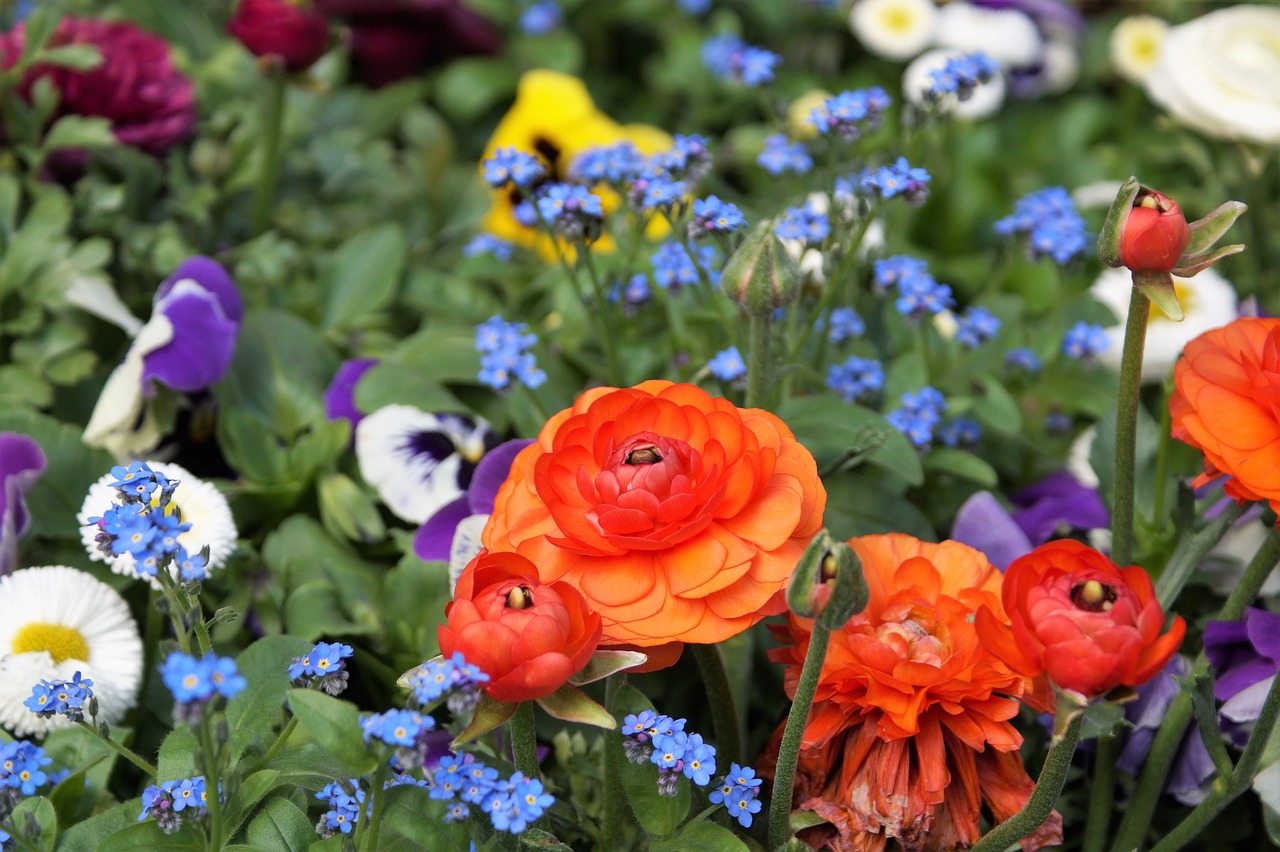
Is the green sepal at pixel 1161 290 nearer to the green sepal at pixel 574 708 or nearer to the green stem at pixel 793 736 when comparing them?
the green stem at pixel 793 736

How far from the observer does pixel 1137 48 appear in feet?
5.56

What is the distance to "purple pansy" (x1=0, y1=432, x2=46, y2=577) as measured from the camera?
84cm

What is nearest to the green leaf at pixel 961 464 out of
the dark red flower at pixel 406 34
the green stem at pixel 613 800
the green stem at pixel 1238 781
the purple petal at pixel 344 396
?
the green stem at pixel 1238 781

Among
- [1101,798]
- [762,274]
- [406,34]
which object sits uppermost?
[762,274]

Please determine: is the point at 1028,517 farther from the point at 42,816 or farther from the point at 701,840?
the point at 42,816

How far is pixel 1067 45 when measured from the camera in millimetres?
1772

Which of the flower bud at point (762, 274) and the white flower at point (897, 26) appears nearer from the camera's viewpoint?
the flower bud at point (762, 274)

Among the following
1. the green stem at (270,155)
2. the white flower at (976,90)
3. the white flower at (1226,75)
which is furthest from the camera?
the white flower at (976,90)

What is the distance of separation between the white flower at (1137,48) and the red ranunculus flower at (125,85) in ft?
4.10

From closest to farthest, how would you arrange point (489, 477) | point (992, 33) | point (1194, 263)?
1. point (1194, 263)
2. point (489, 477)
3. point (992, 33)

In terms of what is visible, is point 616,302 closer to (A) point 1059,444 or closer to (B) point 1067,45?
(A) point 1059,444

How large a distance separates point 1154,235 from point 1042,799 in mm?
293

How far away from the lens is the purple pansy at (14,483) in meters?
0.84

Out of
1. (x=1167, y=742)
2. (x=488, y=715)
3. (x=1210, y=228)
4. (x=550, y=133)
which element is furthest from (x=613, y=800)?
(x=550, y=133)
